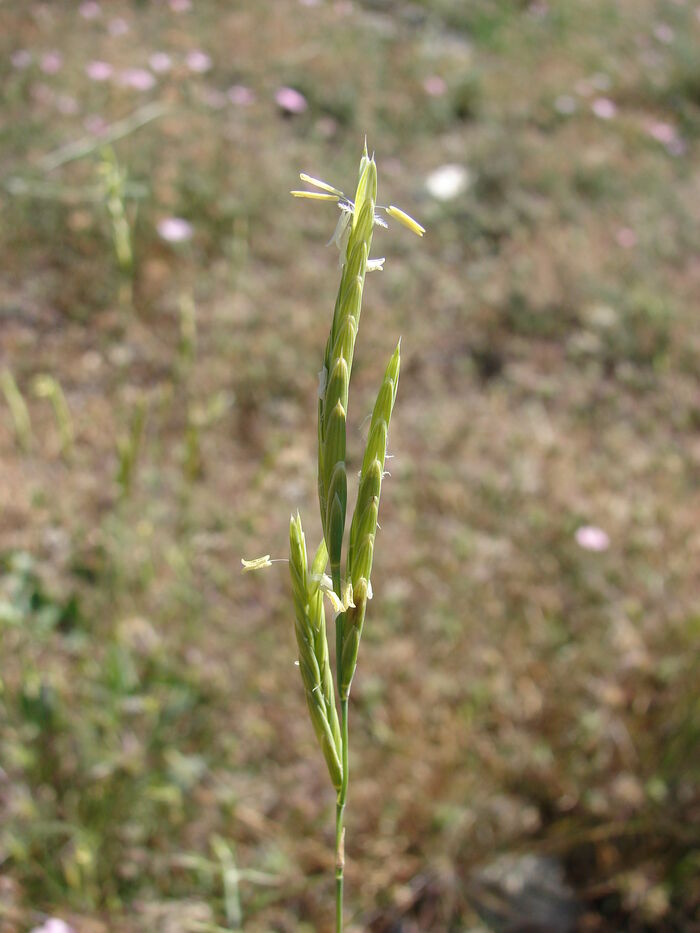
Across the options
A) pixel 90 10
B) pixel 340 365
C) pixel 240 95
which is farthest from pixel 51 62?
pixel 340 365

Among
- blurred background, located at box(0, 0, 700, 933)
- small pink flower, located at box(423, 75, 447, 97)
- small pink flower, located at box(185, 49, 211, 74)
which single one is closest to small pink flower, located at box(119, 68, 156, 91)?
blurred background, located at box(0, 0, 700, 933)

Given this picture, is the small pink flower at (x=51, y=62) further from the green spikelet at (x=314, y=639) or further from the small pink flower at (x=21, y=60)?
the green spikelet at (x=314, y=639)

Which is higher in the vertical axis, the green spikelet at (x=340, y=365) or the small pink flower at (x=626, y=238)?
the green spikelet at (x=340, y=365)

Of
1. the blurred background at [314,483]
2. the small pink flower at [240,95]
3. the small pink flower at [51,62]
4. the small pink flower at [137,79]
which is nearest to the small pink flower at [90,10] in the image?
the blurred background at [314,483]

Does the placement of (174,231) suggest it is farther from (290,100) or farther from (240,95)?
(290,100)

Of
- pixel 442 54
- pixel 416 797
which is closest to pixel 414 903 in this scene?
pixel 416 797

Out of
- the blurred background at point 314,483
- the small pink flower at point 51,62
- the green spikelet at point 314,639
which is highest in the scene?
the green spikelet at point 314,639
